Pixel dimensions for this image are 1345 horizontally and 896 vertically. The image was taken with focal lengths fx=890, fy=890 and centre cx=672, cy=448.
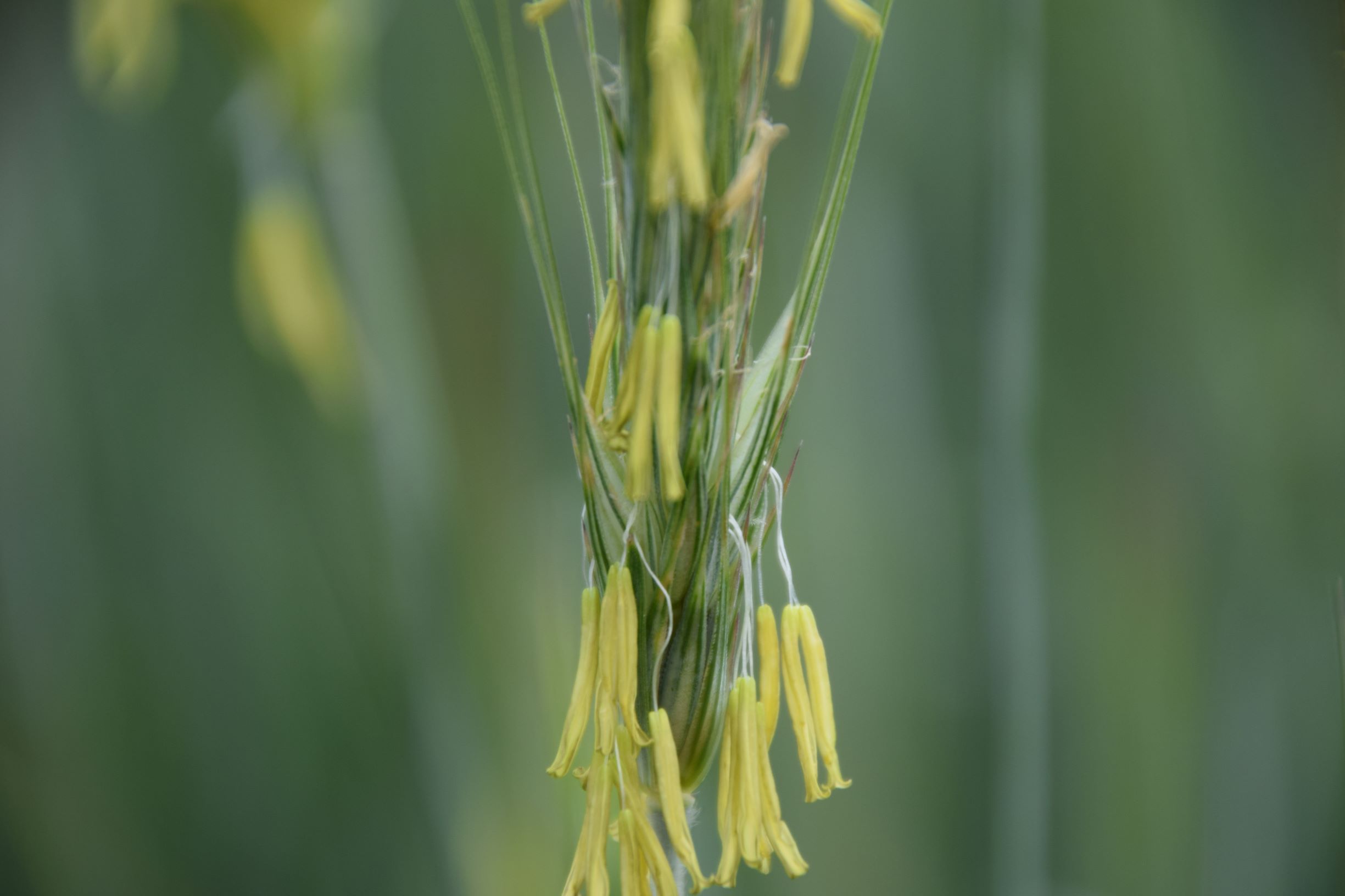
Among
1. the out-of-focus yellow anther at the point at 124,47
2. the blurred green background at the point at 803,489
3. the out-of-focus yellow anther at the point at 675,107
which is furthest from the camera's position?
the blurred green background at the point at 803,489

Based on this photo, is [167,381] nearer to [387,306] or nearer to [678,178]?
[387,306]

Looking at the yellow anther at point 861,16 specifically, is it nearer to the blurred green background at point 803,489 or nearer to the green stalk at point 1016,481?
the blurred green background at point 803,489

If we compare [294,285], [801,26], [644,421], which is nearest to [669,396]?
[644,421]

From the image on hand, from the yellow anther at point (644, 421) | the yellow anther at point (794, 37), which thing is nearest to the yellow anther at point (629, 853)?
the yellow anther at point (644, 421)

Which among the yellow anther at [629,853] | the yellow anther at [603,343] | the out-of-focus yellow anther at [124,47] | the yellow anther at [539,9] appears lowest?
the yellow anther at [629,853]

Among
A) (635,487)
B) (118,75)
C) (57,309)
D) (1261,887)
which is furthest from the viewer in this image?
(1261,887)

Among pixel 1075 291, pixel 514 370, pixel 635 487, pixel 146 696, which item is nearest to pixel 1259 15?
pixel 1075 291
